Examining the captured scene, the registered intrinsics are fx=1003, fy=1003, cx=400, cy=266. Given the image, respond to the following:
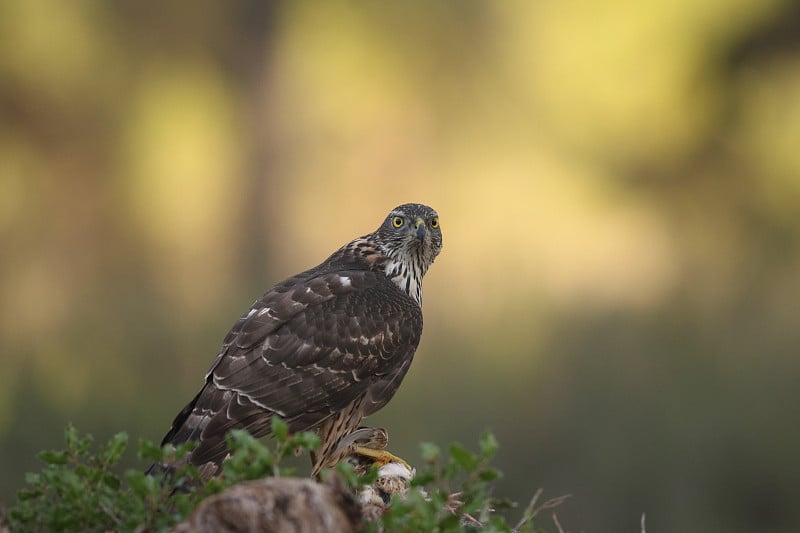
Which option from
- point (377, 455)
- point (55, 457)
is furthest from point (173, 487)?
point (377, 455)

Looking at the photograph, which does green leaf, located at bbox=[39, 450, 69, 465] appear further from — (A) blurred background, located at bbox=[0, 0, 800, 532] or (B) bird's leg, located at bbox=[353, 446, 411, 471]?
(A) blurred background, located at bbox=[0, 0, 800, 532]

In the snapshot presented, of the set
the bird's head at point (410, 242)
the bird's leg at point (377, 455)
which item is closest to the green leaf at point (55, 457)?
the bird's leg at point (377, 455)

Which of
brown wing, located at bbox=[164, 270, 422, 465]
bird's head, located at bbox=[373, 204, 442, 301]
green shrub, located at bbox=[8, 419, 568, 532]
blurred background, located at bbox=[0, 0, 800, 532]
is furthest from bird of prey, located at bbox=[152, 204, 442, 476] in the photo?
blurred background, located at bbox=[0, 0, 800, 532]

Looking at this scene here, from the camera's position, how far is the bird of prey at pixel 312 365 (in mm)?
4961

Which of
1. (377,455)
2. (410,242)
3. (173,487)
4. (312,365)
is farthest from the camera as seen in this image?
(410,242)

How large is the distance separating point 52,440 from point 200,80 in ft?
28.7

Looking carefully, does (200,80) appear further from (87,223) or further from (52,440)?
(52,440)

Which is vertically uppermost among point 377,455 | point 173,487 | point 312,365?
point 173,487

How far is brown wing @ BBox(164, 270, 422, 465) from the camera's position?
4961mm

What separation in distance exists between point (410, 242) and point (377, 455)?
1.29 m

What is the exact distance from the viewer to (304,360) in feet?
16.9

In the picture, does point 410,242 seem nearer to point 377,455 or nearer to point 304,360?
point 304,360

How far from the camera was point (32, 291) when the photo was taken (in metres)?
12.7

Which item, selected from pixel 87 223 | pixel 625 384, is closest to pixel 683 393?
pixel 625 384
